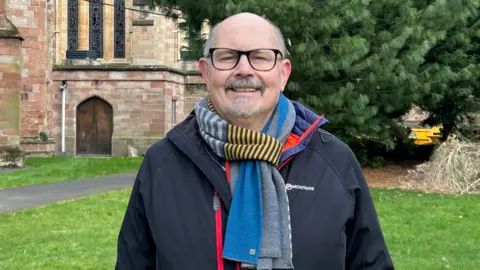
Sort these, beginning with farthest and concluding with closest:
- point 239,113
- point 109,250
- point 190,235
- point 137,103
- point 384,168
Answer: point 137,103
point 384,168
point 109,250
point 239,113
point 190,235

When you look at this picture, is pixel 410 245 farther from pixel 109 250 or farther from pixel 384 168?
pixel 384 168

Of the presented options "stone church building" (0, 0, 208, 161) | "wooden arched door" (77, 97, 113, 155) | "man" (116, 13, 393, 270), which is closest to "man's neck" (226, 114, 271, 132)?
"man" (116, 13, 393, 270)

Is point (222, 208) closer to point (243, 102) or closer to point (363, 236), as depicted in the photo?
point (243, 102)

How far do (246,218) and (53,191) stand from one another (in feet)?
36.4

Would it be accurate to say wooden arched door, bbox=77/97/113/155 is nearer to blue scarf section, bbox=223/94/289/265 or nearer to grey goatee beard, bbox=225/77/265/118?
grey goatee beard, bbox=225/77/265/118

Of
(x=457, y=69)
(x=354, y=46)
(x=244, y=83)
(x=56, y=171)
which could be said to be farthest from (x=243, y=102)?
(x=56, y=171)

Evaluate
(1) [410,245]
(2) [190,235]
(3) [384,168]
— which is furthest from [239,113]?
(3) [384,168]

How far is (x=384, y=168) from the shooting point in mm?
17609

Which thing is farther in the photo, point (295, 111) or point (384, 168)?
point (384, 168)

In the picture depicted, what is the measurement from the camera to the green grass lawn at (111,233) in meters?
6.34

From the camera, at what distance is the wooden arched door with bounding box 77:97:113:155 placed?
27109 mm

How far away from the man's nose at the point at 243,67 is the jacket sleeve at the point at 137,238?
502 mm

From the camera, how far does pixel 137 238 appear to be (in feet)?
7.52

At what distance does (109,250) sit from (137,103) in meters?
20.5
